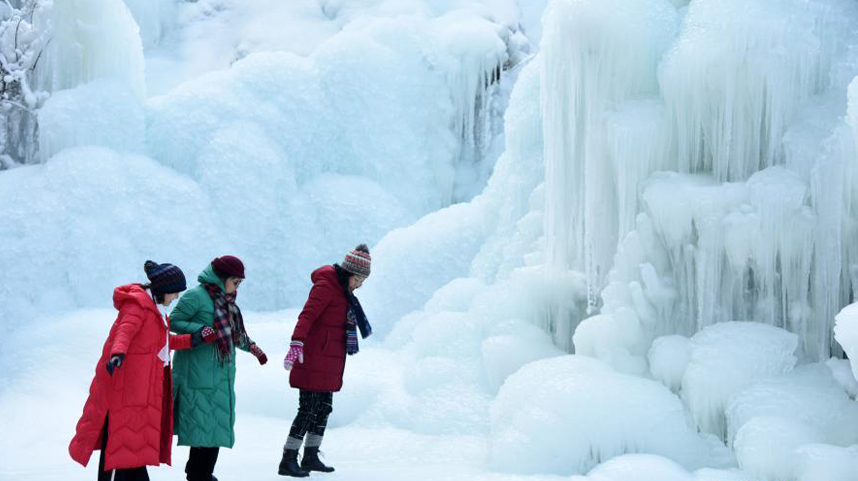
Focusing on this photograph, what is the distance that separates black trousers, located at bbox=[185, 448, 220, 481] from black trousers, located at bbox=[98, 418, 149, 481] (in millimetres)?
433

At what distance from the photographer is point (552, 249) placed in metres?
7.87

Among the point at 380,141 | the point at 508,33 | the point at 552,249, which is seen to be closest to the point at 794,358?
the point at 552,249

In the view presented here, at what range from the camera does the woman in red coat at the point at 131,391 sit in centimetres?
430

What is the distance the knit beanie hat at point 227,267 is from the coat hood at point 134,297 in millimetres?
464

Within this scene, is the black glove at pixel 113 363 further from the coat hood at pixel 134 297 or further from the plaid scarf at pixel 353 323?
the plaid scarf at pixel 353 323

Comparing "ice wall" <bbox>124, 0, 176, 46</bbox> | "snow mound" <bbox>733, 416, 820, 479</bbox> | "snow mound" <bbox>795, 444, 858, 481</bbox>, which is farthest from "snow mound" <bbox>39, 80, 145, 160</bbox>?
"snow mound" <bbox>795, 444, 858, 481</bbox>

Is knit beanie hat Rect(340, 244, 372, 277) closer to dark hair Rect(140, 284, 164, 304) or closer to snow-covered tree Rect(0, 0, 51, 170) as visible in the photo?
dark hair Rect(140, 284, 164, 304)

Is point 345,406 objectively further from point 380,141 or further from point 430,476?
point 380,141

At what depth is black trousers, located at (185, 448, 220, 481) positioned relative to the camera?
193 inches

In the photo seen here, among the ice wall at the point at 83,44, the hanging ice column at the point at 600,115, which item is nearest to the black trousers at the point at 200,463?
the hanging ice column at the point at 600,115

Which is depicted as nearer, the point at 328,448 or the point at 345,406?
the point at 328,448

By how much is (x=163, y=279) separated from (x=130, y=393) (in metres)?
0.60

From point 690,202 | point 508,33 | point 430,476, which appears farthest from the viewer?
point 508,33

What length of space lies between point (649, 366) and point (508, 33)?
935cm
